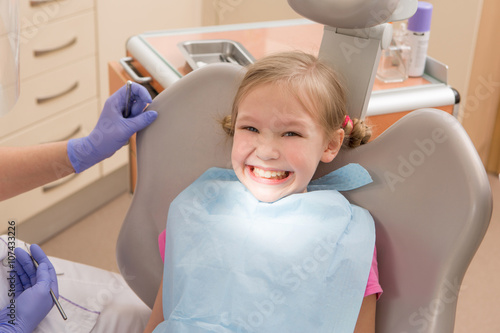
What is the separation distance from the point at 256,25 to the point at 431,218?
1.22 metres

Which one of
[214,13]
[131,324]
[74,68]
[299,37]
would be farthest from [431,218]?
[214,13]

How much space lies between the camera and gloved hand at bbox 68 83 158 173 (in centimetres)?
126

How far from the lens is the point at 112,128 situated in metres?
1.29

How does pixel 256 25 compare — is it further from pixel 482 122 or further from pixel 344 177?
pixel 482 122

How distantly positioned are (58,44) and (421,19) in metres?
1.29

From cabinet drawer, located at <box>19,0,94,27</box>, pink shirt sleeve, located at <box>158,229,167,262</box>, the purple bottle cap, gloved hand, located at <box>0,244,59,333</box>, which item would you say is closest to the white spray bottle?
the purple bottle cap

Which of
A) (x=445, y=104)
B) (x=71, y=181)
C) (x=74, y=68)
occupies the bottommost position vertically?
(x=71, y=181)

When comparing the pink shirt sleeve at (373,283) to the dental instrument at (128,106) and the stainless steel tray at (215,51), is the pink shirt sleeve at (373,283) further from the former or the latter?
the stainless steel tray at (215,51)

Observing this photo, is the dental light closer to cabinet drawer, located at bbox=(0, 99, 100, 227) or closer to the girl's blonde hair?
the girl's blonde hair

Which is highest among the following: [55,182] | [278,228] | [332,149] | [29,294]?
[332,149]

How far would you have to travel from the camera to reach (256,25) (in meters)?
2.08

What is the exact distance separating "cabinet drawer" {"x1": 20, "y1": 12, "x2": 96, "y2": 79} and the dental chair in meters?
1.13

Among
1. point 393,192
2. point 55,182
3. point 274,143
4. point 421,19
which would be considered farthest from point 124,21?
point 393,192

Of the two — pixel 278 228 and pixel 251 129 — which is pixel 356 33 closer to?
pixel 251 129
